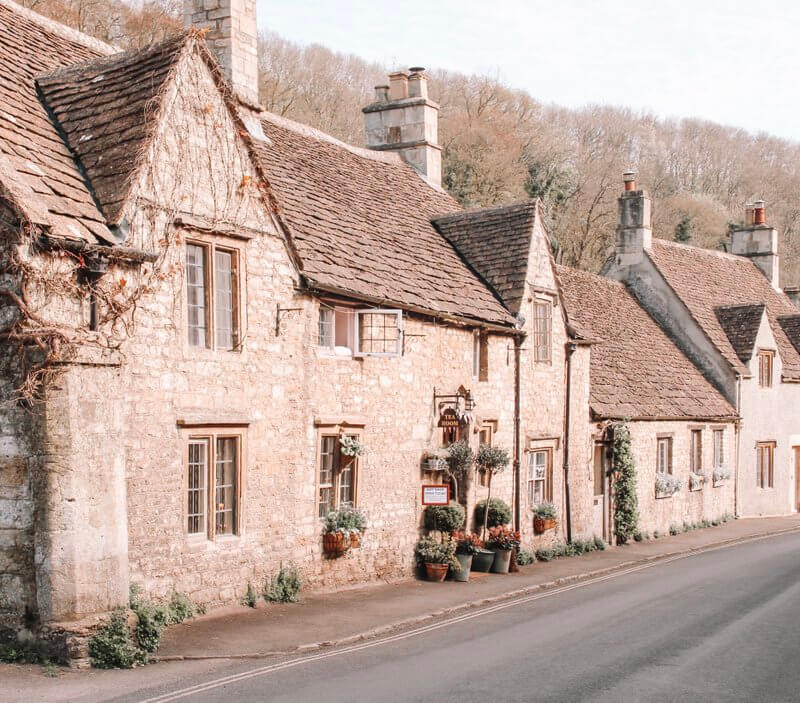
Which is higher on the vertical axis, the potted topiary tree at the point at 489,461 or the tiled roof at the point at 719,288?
the tiled roof at the point at 719,288

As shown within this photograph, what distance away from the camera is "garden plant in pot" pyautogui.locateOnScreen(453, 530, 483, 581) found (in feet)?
60.7

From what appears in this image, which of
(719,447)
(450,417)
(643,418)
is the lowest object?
(719,447)

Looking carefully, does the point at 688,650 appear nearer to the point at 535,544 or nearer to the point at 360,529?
the point at 360,529

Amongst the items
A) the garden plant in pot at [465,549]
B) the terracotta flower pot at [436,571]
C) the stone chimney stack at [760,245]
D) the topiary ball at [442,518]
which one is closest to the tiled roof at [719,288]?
the stone chimney stack at [760,245]

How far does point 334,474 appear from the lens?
16109 mm

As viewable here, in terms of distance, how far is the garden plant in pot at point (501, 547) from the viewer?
19.7 metres

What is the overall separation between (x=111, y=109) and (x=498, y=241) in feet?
36.4

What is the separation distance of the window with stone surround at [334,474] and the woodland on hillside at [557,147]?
1892 cm

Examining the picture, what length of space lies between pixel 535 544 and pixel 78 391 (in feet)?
43.9

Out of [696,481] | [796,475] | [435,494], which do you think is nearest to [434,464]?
[435,494]

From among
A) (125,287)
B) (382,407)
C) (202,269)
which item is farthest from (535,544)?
(125,287)

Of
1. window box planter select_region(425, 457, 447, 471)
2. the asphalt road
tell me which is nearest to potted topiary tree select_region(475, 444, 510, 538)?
window box planter select_region(425, 457, 447, 471)

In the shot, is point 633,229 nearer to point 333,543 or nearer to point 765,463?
point 765,463

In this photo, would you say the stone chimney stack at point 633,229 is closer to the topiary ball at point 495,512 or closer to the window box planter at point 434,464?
the topiary ball at point 495,512
